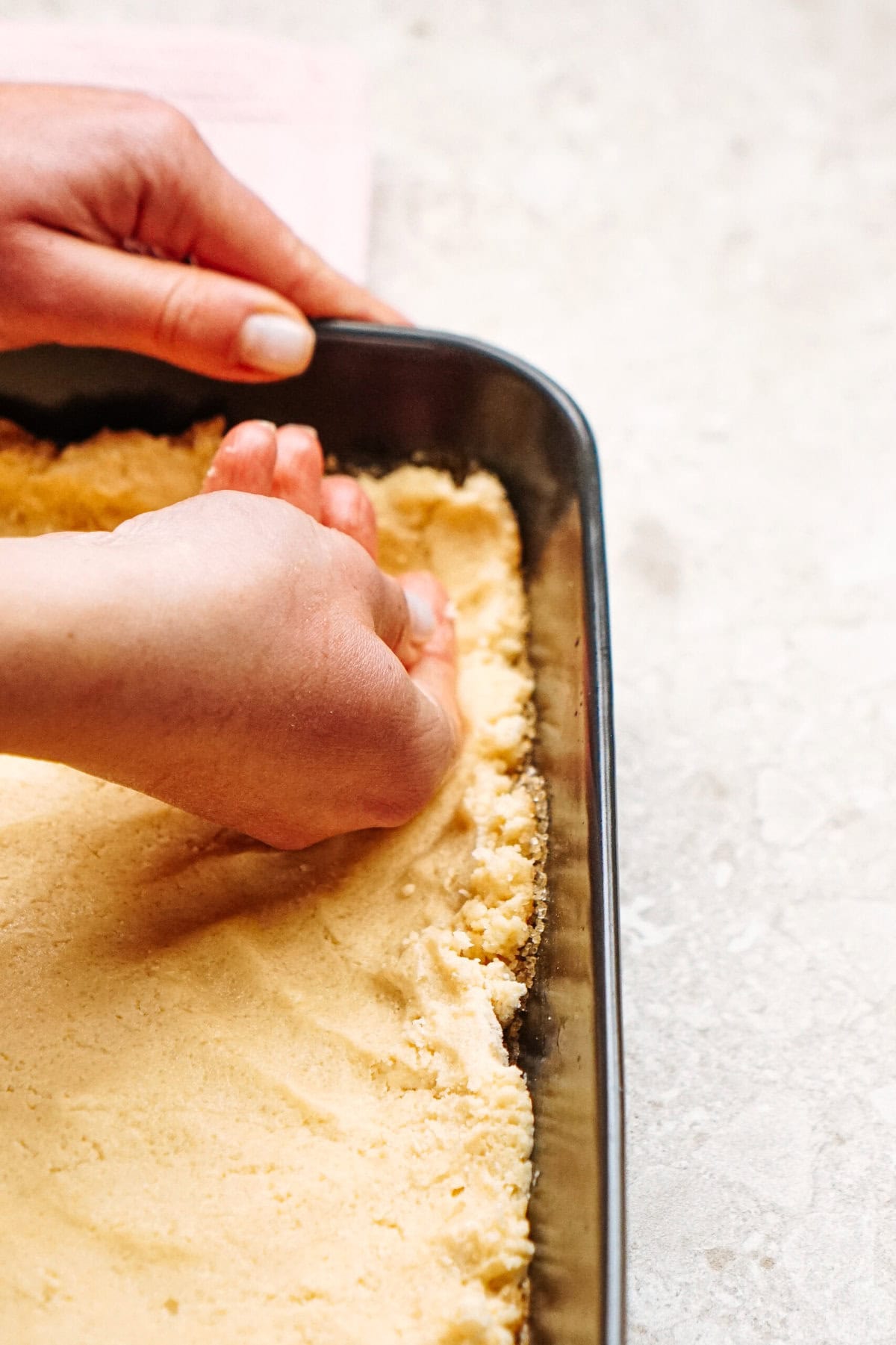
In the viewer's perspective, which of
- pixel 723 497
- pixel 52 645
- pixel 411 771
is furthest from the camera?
pixel 723 497

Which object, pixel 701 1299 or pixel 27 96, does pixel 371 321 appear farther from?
pixel 701 1299

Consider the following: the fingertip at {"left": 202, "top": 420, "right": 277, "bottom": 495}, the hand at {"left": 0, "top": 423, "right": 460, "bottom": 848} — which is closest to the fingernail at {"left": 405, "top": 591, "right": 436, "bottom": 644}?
the hand at {"left": 0, "top": 423, "right": 460, "bottom": 848}

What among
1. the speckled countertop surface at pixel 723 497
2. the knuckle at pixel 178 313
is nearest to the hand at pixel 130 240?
the knuckle at pixel 178 313

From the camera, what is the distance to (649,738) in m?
0.67

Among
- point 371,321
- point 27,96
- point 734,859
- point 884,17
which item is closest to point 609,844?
point 734,859

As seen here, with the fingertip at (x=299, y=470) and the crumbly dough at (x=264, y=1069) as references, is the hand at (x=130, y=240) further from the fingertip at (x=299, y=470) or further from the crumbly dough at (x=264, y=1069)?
the crumbly dough at (x=264, y=1069)

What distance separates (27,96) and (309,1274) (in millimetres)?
624

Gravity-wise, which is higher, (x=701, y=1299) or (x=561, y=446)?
(x=561, y=446)

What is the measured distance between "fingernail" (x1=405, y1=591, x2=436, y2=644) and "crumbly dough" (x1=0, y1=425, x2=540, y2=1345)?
5 cm

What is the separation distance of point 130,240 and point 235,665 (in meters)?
0.30

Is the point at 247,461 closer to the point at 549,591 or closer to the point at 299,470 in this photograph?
the point at 299,470

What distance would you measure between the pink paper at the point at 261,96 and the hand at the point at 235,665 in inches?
12.6

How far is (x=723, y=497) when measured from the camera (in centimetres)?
Answer: 76

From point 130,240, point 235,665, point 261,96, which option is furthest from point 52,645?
point 261,96
